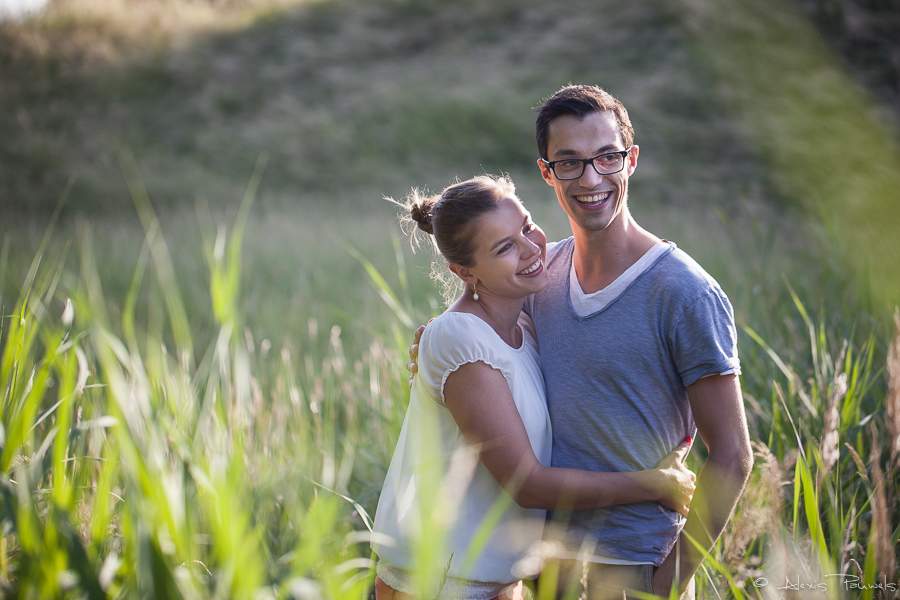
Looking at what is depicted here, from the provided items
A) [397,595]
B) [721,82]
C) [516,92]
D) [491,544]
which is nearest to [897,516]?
[491,544]

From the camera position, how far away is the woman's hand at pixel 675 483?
5.57 ft

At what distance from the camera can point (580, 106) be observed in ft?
6.12

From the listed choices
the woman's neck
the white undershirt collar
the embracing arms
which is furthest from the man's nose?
the embracing arms

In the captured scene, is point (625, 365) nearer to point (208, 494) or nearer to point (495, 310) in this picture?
point (495, 310)

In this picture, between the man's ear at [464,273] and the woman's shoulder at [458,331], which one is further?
the man's ear at [464,273]

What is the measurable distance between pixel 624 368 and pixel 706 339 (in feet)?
0.80

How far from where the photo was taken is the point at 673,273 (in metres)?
1.72

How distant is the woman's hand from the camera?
170cm

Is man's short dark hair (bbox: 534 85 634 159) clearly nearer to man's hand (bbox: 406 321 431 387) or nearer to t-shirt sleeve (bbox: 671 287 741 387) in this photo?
t-shirt sleeve (bbox: 671 287 741 387)

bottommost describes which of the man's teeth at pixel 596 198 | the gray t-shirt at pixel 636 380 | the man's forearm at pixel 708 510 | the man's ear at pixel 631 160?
the man's forearm at pixel 708 510

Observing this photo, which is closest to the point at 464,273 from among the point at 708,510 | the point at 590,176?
the point at 590,176

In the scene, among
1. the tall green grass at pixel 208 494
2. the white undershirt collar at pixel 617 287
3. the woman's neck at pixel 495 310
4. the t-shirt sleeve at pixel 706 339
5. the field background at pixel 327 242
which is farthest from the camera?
the woman's neck at pixel 495 310

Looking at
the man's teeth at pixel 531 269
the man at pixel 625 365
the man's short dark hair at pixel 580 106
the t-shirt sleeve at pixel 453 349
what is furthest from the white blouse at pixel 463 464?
the man's short dark hair at pixel 580 106

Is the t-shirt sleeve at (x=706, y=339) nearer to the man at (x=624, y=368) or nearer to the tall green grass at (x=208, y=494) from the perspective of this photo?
the man at (x=624, y=368)
